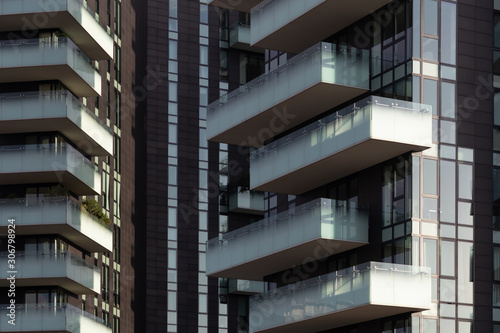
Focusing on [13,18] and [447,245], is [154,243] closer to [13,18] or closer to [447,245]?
[13,18]

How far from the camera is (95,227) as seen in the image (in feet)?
244

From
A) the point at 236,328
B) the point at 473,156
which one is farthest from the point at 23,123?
the point at 236,328

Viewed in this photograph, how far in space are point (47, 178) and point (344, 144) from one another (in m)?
26.6

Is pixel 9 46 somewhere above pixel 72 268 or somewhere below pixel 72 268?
above

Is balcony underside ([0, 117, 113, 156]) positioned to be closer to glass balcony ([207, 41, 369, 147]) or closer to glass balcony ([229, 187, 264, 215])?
glass balcony ([207, 41, 369, 147])

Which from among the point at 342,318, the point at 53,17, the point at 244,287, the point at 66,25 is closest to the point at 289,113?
the point at 342,318

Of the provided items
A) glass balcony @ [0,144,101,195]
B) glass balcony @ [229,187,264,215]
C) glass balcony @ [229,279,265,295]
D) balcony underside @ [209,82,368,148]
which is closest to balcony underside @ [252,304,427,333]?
balcony underside @ [209,82,368,148]

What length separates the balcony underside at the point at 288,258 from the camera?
51406mm

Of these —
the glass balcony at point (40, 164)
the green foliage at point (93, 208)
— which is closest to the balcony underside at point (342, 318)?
the glass balcony at point (40, 164)

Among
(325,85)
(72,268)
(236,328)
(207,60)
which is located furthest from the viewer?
(207,60)

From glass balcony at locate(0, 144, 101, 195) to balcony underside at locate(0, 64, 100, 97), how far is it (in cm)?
401

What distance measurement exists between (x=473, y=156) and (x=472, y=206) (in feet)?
6.43

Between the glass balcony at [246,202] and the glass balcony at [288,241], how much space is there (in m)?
40.8

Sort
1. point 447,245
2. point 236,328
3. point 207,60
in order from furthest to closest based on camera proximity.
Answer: point 207,60 < point 236,328 < point 447,245
